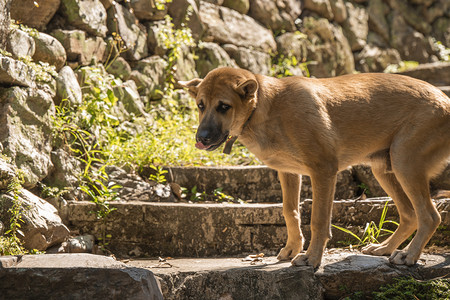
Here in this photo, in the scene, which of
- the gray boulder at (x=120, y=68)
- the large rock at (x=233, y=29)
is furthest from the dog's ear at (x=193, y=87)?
the large rock at (x=233, y=29)

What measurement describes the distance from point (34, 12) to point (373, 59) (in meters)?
8.92

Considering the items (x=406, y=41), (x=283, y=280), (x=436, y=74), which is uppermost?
(x=283, y=280)

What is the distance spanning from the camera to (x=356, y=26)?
1273 cm

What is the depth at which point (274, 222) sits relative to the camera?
5.40 meters

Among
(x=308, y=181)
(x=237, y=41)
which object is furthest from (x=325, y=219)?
(x=237, y=41)

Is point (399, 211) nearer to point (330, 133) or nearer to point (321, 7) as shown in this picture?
point (330, 133)

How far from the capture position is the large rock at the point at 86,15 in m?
6.83

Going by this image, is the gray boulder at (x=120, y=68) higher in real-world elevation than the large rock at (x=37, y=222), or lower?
higher

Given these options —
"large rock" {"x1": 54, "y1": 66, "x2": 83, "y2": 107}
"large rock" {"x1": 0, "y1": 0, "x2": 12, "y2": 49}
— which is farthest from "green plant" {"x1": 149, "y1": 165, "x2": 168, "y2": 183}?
"large rock" {"x1": 0, "y1": 0, "x2": 12, "y2": 49}

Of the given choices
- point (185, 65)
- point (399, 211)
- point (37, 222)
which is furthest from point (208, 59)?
point (399, 211)

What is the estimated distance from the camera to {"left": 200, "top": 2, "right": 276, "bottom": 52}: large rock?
9.74 m

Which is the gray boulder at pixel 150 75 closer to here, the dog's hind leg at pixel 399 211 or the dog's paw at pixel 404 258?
the dog's hind leg at pixel 399 211

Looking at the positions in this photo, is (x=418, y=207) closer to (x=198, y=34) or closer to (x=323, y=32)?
(x=198, y=34)

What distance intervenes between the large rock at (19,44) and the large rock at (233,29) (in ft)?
14.3
